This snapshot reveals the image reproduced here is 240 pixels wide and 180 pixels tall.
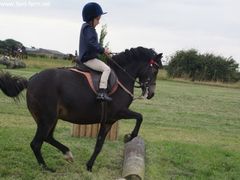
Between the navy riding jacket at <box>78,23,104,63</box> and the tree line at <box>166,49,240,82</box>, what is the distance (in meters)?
55.0

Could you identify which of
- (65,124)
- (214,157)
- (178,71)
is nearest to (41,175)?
(214,157)

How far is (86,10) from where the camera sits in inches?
322

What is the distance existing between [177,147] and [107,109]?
406 centimetres

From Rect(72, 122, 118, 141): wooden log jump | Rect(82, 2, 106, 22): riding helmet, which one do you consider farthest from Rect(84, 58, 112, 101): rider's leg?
Rect(72, 122, 118, 141): wooden log jump

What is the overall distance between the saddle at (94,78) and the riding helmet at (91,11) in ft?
2.81

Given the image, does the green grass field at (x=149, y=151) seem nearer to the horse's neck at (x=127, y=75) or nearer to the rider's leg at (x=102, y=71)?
the rider's leg at (x=102, y=71)

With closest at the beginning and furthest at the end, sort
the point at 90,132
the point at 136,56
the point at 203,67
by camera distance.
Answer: the point at 136,56 < the point at 90,132 < the point at 203,67

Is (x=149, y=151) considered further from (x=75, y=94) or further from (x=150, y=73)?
(x=75, y=94)

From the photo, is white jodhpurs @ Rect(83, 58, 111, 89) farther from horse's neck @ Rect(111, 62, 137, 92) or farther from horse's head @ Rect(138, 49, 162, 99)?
horse's head @ Rect(138, 49, 162, 99)

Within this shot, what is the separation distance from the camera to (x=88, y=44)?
26.1 feet

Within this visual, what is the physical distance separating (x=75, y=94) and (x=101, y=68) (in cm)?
68

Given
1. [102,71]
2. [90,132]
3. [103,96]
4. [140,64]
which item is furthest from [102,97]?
[90,132]

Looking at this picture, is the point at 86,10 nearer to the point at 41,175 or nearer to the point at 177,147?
the point at 41,175

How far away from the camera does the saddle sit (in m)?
8.00
